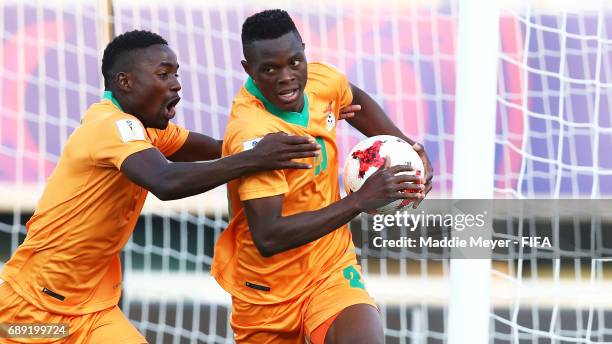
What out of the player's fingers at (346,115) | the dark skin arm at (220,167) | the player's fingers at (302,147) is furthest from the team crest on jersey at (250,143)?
the player's fingers at (346,115)

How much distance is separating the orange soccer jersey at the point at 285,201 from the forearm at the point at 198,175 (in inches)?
5.7

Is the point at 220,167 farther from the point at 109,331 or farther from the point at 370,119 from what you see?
the point at 370,119

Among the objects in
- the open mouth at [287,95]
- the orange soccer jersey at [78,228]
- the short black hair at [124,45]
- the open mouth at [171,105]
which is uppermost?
the short black hair at [124,45]

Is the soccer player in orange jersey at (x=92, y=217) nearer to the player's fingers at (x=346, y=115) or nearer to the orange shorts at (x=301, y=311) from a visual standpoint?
the orange shorts at (x=301, y=311)

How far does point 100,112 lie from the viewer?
14.7ft

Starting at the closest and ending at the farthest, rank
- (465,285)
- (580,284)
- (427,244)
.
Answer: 1. (465,285)
2. (427,244)
3. (580,284)

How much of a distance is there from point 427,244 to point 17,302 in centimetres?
342

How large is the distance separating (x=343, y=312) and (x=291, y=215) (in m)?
0.45

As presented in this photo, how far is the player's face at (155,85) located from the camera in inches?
176

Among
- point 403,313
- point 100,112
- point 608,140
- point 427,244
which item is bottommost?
point 403,313

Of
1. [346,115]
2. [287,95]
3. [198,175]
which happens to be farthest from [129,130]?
[346,115]

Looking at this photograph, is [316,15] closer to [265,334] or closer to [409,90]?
[409,90]

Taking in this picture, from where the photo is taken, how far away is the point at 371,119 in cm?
507

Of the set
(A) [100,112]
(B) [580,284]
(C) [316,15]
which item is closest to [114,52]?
(A) [100,112]
